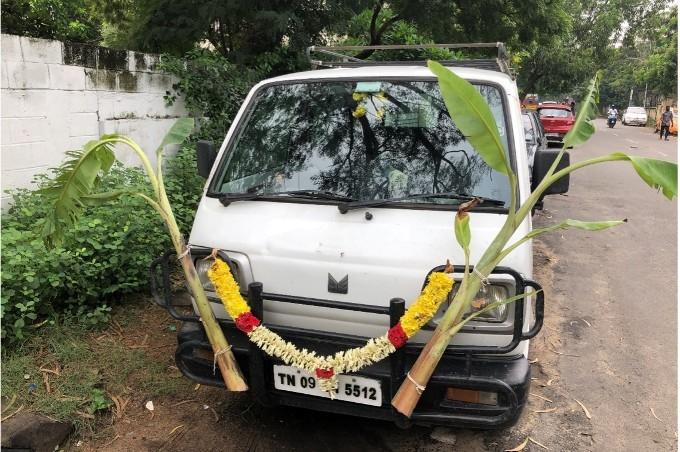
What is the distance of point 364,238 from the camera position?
2646 millimetres

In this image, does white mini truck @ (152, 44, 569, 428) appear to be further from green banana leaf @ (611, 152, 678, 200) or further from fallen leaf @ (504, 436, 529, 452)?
fallen leaf @ (504, 436, 529, 452)

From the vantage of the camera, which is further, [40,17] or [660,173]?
[40,17]

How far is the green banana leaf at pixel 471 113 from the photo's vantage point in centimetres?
224

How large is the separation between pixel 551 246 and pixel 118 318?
209 inches

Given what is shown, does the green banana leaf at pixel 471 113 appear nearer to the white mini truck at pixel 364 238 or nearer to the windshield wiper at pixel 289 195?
the white mini truck at pixel 364 238

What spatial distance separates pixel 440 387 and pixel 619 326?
9.59ft

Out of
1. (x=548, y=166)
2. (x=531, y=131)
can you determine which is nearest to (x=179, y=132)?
(x=548, y=166)

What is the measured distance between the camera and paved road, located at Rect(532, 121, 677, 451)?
3359 millimetres

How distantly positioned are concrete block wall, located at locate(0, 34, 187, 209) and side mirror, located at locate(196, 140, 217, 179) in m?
2.30

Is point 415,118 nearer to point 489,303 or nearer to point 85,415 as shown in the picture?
point 489,303

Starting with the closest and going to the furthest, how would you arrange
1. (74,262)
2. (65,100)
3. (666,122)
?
1. (74,262)
2. (65,100)
3. (666,122)

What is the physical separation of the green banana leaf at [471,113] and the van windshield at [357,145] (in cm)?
51

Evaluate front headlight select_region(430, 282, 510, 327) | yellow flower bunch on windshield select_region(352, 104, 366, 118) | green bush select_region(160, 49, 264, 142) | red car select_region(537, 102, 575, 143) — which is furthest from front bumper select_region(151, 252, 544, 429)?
red car select_region(537, 102, 575, 143)

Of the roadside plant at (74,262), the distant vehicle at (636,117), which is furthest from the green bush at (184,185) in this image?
the distant vehicle at (636,117)
